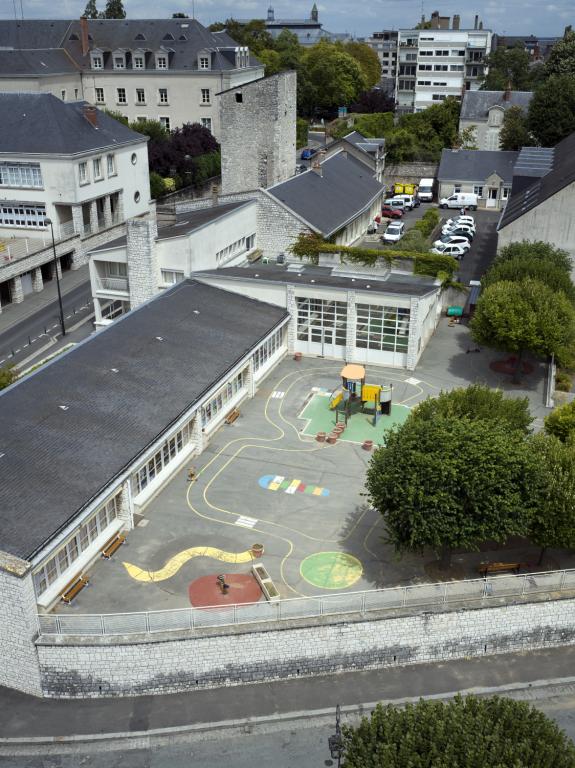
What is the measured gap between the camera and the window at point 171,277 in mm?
40375

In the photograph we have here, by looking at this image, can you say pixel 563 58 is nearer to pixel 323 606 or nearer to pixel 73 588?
pixel 323 606

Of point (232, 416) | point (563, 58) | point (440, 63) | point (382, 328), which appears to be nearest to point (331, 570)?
point (232, 416)

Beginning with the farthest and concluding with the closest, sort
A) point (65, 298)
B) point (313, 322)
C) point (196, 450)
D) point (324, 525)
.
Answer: point (65, 298), point (313, 322), point (196, 450), point (324, 525)

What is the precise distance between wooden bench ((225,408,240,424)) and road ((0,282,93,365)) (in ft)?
46.2

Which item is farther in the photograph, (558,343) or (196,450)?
(558,343)

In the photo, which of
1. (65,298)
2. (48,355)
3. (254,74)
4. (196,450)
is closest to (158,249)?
(48,355)

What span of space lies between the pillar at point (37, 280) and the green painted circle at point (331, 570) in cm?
3346

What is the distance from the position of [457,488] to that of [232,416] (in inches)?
540

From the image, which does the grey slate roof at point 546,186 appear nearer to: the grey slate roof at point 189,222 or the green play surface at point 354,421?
the grey slate roof at point 189,222

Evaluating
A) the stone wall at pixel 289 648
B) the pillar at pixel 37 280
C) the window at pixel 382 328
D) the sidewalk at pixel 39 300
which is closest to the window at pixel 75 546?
the stone wall at pixel 289 648

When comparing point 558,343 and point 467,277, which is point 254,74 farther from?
point 558,343

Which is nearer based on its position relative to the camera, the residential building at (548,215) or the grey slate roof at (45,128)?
the residential building at (548,215)

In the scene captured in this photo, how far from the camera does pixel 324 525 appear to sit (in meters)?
25.7

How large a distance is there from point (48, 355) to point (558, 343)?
2619 centimetres
